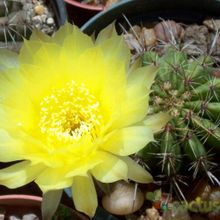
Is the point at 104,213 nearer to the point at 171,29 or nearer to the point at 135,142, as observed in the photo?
the point at 135,142

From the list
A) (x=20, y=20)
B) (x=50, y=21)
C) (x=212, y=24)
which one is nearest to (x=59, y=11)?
(x=50, y=21)

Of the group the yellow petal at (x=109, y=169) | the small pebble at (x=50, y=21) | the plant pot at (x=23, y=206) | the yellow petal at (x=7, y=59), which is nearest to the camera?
the yellow petal at (x=109, y=169)

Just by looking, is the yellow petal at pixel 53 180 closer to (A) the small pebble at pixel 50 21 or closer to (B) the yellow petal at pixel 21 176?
(B) the yellow petal at pixel 21 176

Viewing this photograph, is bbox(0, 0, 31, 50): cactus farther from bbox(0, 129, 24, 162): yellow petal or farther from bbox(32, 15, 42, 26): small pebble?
bbox(0, 129, 24, 162): yellow petal

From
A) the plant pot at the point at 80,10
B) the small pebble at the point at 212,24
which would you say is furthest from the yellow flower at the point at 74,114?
the plant pot at the point at 80,10

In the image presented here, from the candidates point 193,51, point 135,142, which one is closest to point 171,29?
point 193,51

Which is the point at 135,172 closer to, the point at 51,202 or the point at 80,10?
the point at 51,202
